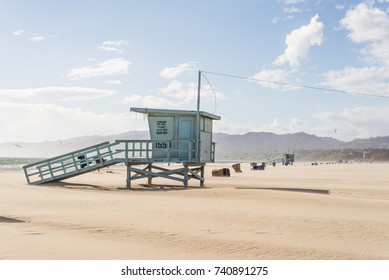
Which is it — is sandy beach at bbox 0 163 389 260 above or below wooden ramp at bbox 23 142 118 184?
below

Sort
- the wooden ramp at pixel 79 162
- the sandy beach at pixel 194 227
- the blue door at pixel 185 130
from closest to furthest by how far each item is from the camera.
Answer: the sandy beach at pixel 194 227 < the blue door at pixel 185 130 < the wooden ramp at pixel 79 162

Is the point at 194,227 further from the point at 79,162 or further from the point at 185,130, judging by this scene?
the point at 79,162

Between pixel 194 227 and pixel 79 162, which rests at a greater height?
pixel 79 162

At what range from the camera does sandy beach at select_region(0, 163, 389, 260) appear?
9680 millimetres

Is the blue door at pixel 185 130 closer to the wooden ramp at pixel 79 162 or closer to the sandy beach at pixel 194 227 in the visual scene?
the wooden ramp at pixel 79 162

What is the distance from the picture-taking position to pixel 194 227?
12547mm

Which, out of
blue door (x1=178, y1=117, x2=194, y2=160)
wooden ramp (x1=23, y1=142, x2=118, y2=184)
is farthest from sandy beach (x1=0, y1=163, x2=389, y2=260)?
wooden ramp (x1=23, y1=142, x2=118, y2=184)

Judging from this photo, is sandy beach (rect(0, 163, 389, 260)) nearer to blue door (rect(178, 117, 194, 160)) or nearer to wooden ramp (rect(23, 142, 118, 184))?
blue door (rect(178, 117, 194, 160))

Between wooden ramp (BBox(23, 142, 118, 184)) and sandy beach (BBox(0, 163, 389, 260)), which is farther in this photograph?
wooden ramp (BBox(23, 142, 118, 184))

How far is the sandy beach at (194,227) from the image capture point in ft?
31.8

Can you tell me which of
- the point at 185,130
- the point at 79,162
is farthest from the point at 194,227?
the point at 79,162

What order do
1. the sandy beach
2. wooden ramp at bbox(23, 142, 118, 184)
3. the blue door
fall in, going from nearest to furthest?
the sandy beach
the blue door
wooden ramp at bbox(23, 142, 118, 184)

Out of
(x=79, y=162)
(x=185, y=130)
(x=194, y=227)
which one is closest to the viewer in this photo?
(x=194, y=227)

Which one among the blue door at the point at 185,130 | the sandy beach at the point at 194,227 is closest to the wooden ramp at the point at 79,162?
the blue door at the point at 185,130
